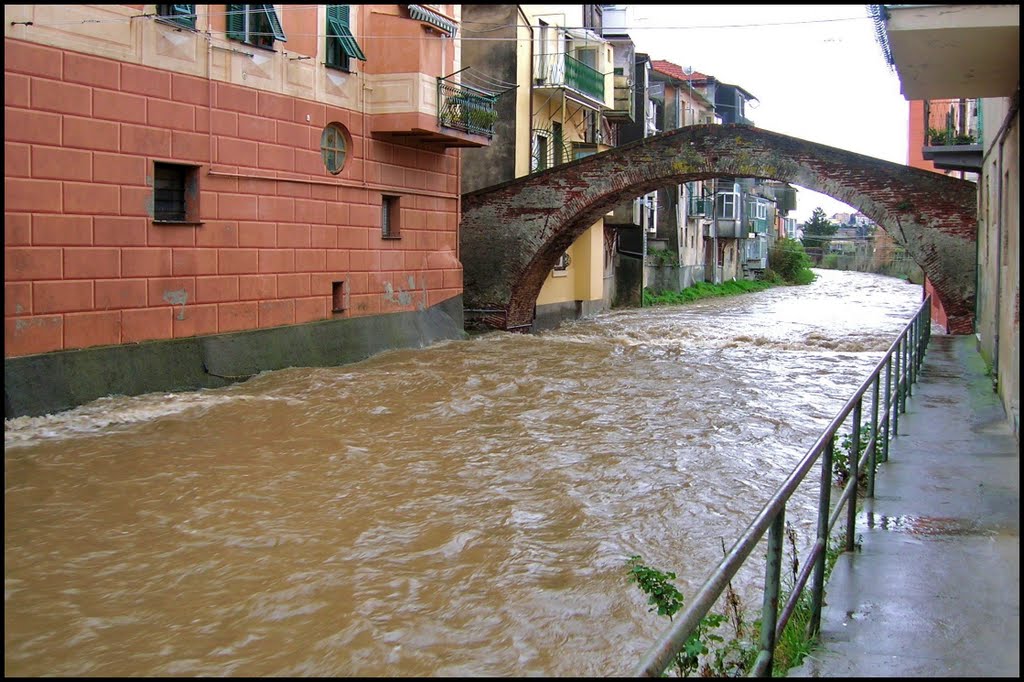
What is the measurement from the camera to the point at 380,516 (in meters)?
7.58

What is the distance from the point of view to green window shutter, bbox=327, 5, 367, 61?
49.0 ft

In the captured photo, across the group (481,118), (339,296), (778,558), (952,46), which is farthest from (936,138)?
(778,558)

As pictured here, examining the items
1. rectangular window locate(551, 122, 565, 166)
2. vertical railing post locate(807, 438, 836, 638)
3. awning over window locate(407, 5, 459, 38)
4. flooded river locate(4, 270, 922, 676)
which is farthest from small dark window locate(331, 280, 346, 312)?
rectangular window locate(551, 122, 565, 166)

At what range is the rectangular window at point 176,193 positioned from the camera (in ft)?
40.1

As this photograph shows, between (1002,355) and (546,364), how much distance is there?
8311mm

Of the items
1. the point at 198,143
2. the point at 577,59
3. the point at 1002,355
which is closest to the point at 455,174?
the point at 198,143

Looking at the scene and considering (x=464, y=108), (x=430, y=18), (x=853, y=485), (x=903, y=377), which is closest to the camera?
(x=853, y=485)

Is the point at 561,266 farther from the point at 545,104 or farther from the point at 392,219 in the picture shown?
the point at 392,219

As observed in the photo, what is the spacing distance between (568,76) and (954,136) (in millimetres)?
12596

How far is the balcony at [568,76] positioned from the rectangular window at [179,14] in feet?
45.0

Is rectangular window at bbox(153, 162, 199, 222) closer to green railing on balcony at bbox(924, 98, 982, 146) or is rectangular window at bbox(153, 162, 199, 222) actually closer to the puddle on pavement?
the puddle on pavement

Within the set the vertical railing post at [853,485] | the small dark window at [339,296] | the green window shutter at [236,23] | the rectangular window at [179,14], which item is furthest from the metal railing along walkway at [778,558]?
the small dark window at [339,296]

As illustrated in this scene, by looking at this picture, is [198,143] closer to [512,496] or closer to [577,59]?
[512,496]

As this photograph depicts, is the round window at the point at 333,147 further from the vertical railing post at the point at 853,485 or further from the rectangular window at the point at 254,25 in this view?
the vertical railing post at the point at 853,485
